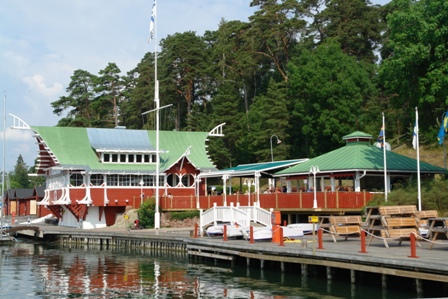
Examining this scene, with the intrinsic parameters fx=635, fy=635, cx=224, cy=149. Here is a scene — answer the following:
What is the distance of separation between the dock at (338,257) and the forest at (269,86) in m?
23.3

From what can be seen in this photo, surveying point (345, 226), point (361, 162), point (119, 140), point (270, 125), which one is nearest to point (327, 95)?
point (270, 125)

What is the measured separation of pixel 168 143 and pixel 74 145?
9.11 m

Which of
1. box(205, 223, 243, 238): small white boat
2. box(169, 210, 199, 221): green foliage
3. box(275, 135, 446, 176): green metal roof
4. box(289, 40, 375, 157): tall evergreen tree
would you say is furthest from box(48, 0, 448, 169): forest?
box(205, 223, 243, 238): small white boat

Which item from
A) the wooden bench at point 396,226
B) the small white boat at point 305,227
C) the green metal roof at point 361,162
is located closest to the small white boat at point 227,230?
the small white boat at point 305,227

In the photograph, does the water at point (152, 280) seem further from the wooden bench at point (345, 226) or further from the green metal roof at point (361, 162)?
the green metal roof at point (361, 162)

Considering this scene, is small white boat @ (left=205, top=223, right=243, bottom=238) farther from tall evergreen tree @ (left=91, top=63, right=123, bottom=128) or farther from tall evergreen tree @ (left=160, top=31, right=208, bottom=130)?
tall evergreen tree @ (left=91, top=63, right=123, bottom=128)

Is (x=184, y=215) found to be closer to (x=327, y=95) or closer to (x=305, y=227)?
(x=305, y=227)

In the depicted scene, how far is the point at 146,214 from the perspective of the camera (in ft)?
162

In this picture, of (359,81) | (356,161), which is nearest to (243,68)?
(359,81)

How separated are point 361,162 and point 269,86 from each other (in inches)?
1220

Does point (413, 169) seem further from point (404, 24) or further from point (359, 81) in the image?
point (359, 81)

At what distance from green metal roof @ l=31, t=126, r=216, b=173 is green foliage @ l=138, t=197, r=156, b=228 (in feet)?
20.1

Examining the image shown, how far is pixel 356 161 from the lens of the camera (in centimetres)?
3978

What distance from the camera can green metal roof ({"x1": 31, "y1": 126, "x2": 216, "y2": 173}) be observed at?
54312 mm
